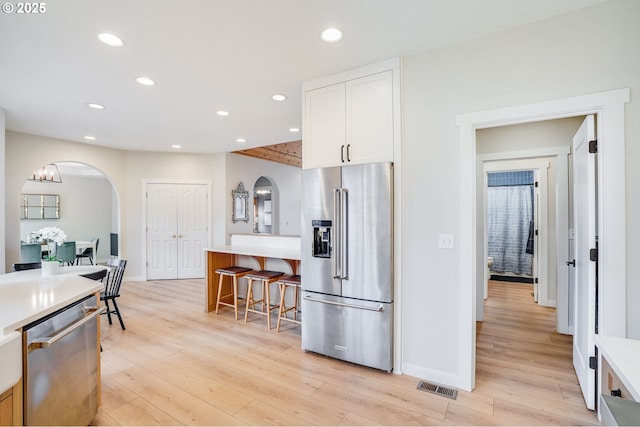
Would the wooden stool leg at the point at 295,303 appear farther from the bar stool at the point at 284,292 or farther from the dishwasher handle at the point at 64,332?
the dishwasher handle at the point at 64,332

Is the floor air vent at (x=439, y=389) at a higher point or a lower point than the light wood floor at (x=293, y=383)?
higher

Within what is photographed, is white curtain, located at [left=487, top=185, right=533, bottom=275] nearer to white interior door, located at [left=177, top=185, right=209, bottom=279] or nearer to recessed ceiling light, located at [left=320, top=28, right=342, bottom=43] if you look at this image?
recessed ceiling light, located at [left=320, top=28, right=342, bottom=43]

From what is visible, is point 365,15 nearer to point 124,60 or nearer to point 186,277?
point 124,60

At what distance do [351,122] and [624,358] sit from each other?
2346mm

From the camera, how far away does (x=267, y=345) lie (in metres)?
3.23

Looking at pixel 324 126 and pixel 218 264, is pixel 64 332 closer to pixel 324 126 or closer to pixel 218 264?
pixel 324 126

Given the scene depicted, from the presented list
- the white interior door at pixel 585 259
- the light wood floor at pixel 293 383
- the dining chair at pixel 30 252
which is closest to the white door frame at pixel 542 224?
the light wood floor at pixel 293 383

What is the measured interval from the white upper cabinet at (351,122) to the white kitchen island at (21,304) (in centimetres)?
207

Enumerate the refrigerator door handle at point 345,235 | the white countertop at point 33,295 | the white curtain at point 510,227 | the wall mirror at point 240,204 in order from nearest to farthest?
the white countertop at point 33,295 < the refrigerator door handle at point 345,235 < the white curtain at point 510,227 < the wall mirror at point 240,204

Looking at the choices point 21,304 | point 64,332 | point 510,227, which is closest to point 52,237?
point 21,304

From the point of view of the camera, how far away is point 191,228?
6.63 meters

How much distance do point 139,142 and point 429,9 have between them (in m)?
5.45

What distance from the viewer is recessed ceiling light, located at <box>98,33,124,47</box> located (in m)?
2.25

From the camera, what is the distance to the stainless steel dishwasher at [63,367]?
54.5 inches
